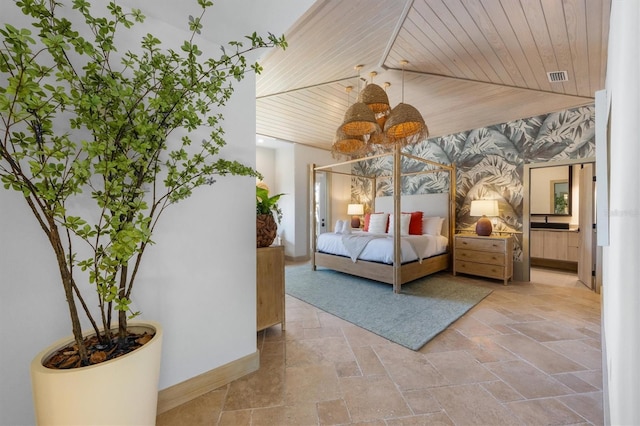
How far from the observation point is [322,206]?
648cm

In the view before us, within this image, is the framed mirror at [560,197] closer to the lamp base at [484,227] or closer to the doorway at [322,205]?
the lamp base at [484,227]

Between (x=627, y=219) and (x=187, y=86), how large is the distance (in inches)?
63.2

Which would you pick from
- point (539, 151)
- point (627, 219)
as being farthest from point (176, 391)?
point (539, 151)

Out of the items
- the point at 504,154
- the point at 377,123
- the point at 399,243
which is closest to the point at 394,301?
the point at 399,243

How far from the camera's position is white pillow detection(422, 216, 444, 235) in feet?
15.5

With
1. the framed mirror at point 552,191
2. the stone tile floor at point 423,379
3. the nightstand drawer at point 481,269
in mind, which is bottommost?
the stone tile floor at point 423,379

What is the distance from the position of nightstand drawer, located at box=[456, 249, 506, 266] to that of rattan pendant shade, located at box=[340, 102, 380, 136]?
2826 mm

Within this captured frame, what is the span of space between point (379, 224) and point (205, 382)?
409cm

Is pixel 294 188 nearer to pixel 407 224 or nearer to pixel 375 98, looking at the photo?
pixel 407 224

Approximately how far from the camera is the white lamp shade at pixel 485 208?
13.9 feet

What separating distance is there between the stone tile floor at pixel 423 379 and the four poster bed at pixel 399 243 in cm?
126

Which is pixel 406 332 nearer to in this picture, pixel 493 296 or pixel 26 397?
pixel 493 296

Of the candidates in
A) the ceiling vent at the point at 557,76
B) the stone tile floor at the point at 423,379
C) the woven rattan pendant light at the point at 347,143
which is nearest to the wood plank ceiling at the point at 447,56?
the ceiling vent at the point at 557,76

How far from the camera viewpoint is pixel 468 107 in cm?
388
